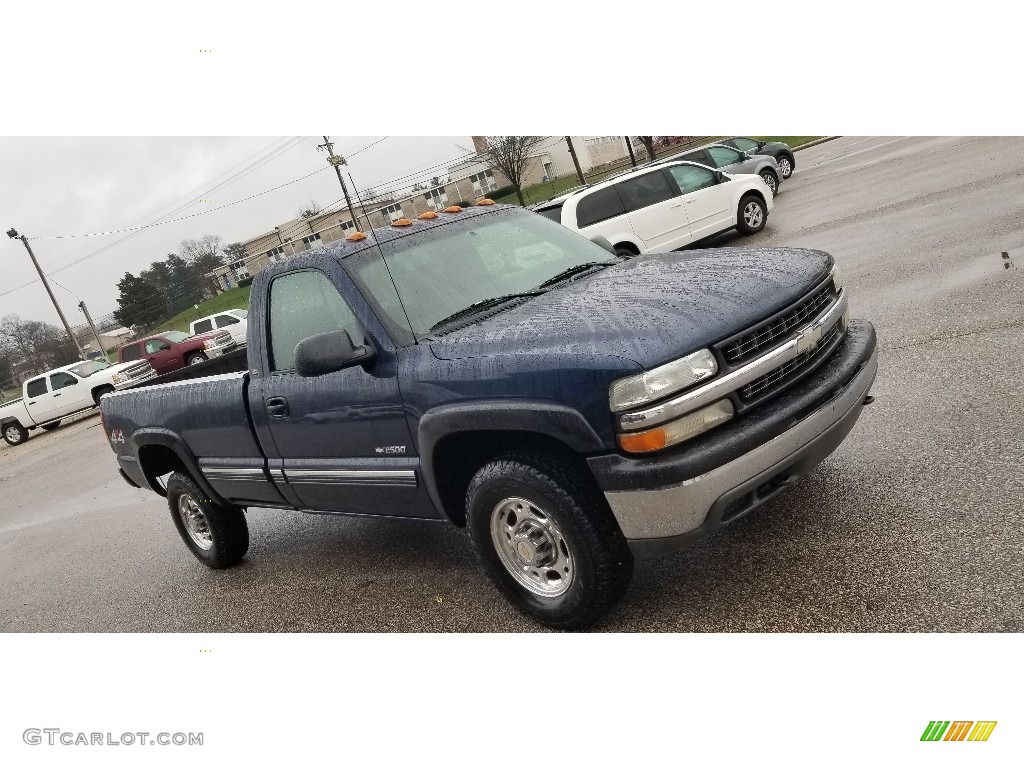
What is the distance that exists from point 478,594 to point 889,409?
9.11ft

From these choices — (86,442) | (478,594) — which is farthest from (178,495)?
(86,442)

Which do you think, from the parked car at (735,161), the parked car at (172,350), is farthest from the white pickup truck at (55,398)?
the parked car at (735,161)

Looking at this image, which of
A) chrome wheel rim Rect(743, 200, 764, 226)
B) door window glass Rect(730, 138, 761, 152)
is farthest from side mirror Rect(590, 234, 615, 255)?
door window glass Rect(730, 138, 761, 152)

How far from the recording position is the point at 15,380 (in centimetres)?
521

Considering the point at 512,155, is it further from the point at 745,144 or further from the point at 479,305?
the point at 745,144

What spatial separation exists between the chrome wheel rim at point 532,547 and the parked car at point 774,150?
745 inches

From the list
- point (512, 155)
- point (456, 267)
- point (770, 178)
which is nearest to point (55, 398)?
point (770, 178)

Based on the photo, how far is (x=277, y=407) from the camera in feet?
14.2

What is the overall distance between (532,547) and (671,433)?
2.83ft

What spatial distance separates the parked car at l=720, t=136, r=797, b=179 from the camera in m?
20.7

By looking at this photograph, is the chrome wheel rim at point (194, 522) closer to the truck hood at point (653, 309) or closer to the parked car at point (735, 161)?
the truck hood at point (653, 309)

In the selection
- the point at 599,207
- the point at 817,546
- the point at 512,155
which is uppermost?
the point at 512,155

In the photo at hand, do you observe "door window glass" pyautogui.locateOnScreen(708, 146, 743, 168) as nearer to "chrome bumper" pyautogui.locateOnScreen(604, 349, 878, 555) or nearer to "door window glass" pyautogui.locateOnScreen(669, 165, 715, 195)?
"door window glass" pyautogui.locateOnScreen(669, 165, 715, 195)

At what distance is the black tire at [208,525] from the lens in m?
5.46
